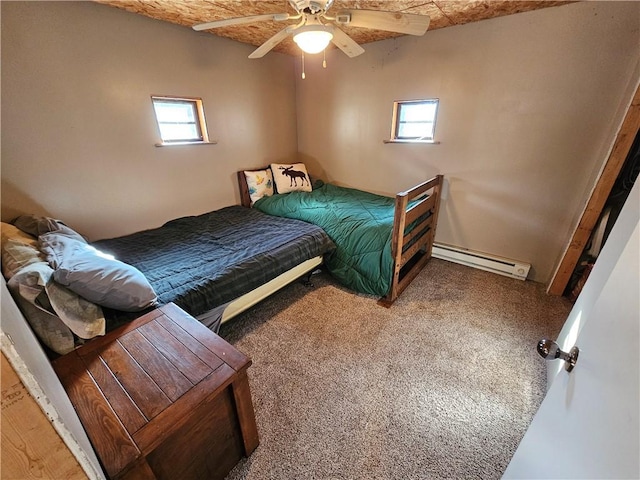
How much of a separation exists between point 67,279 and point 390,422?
163cm

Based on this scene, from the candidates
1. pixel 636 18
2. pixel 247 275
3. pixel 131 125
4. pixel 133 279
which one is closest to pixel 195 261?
pixel 247 275

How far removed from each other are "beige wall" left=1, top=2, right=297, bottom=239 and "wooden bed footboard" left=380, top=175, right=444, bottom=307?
81.6 inches

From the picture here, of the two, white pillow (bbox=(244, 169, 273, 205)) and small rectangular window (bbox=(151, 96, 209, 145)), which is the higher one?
small rectangular window (bbox=(151, 96, 209, 145))

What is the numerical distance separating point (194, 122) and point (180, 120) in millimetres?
137

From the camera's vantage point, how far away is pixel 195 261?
1898 millimetres

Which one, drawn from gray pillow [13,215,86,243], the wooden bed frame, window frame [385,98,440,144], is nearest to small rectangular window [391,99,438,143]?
window frame [385,98,440,144]

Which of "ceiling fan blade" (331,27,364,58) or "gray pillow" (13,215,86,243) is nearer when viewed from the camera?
"ceiling fan blade" (331,27,364,58)

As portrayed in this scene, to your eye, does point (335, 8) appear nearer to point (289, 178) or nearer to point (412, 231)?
point (289, 178)

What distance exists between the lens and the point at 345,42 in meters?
1.70

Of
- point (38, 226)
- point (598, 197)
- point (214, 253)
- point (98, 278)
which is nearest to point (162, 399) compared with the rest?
point (98, 278)

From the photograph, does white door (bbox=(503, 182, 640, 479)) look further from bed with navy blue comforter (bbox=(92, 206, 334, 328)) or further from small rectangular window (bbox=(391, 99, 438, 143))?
small rectangular window (bbox=(391, 99, 438, 143))

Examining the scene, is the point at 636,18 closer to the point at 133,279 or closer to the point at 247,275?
the point at 247,275

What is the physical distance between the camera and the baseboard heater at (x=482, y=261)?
2.52 meters

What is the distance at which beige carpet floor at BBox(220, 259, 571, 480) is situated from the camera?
4.00ft
